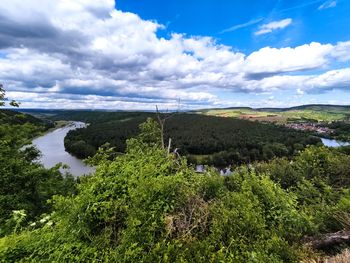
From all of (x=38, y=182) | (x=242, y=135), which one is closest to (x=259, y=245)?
(x=38, y=182)

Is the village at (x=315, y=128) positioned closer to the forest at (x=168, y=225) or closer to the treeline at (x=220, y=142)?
the treeline at (x=220, y=142)

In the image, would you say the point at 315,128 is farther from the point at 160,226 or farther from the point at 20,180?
the point at 160,226

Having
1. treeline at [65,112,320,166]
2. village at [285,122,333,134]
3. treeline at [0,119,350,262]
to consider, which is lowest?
treeline at [65,112,320,166]

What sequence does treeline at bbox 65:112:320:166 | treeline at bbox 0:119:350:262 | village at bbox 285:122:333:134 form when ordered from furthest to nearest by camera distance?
village at bbox 285:122:333:134 < treeline at bbox 65:112:320:166 < treeline at bbox 0:119:350:262

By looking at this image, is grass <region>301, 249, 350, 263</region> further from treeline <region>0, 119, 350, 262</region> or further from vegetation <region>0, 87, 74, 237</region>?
vegetation <region>0, 87, 74, 237</region>

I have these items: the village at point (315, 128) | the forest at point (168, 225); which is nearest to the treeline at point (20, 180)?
the forest at point (168, 225)

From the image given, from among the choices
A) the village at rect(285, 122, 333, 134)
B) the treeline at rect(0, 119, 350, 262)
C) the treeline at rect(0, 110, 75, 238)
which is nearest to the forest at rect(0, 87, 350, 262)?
the treeline at rect(0, 119, 350, 262)

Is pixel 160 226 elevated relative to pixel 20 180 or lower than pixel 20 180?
elevated

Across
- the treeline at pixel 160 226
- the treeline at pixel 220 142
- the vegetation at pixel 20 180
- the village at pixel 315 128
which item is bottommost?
the treeline at pixel 220 142

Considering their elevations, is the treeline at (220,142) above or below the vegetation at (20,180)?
below

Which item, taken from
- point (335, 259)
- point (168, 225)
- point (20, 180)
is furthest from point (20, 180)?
point (335, 259)

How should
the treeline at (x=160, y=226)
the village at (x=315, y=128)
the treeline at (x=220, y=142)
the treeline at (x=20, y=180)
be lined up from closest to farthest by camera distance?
the treeline at (x=160, y=226) < the treeline at (x=20, y=180) < the treeline at (x=220, y=142) < the village at (x=315, y=128)
